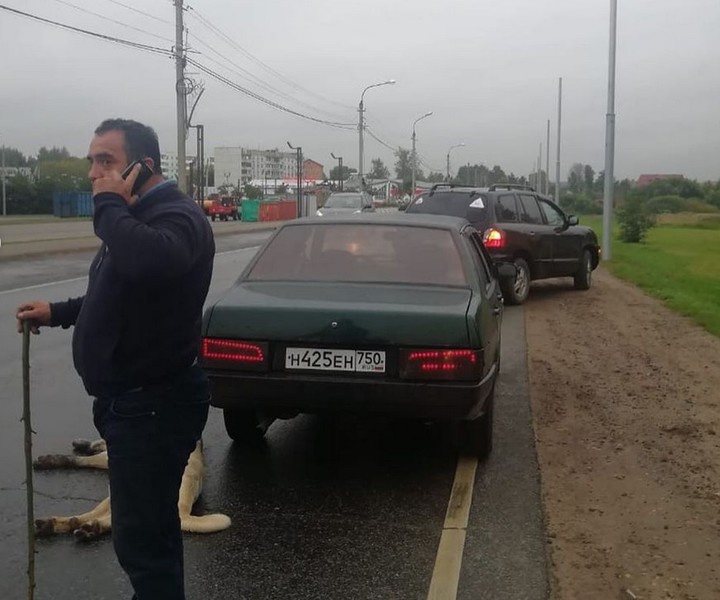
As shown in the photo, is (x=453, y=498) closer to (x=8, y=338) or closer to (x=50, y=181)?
(x=8, y=338)

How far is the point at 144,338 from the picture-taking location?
2916mm

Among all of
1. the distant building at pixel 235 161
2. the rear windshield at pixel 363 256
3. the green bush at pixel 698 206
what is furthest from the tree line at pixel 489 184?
the rear windshield at pixel 363 256

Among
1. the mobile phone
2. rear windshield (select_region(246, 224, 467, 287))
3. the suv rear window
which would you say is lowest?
rear windshield (select_region(246, 224, 467, 287))

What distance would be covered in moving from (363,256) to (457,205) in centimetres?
865

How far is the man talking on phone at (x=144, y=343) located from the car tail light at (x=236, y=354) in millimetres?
2049

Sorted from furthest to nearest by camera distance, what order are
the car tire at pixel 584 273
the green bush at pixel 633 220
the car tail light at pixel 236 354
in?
1. the green bush at pixel 633 220
2. the car tire at pixel 584 273
3. the car tail light at pixel 236 354

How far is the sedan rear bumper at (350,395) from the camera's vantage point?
4992mm

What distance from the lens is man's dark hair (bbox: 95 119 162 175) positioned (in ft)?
9.50

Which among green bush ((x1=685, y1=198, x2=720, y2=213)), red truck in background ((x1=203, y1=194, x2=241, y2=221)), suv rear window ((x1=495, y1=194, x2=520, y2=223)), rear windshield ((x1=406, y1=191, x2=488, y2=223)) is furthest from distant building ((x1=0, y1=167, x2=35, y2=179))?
suv rear window ((x1=495, y1=194, x2=520, y2=223))

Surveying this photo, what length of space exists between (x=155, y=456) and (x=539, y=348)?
7798 millimetres

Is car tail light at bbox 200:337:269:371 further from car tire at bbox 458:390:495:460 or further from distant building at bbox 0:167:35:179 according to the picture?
distant building at bbox 0:167:35:179

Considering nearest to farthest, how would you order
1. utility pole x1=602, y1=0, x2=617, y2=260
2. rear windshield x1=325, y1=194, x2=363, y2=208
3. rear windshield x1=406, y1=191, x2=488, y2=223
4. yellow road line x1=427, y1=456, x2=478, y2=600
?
yellow road line x1=427, y1=456, x2=478, y2=600
rear windshield x1=406, y1=191, x2=488, y2=223
utility pole x1=602, y1=0, x2=617, y2=260
rear windshield x1=325, y1=194, x2=363, y2=208

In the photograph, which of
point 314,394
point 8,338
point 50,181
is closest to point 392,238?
point 314,394

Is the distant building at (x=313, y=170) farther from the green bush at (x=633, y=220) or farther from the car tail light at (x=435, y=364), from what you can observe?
the car tail light at (x=435, y=364)
